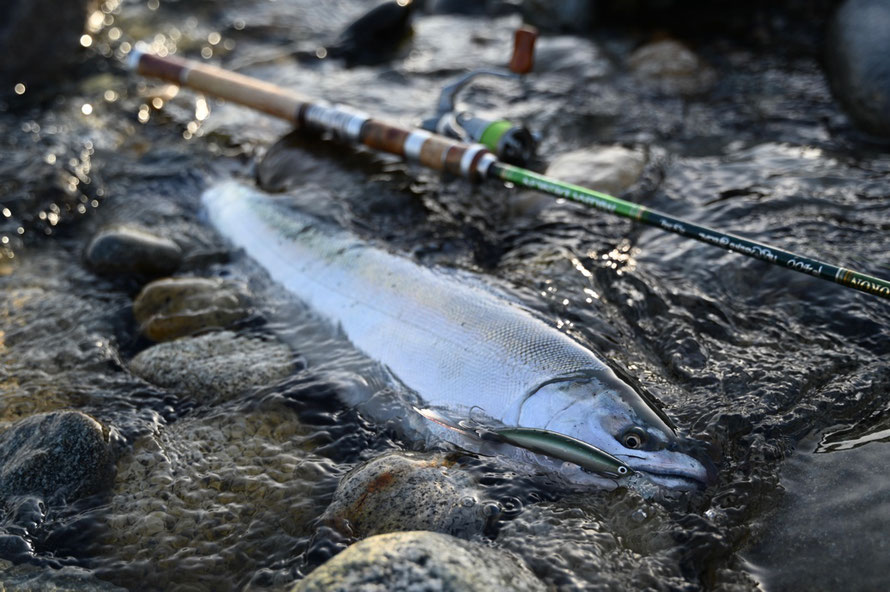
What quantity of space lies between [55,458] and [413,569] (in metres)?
1.93

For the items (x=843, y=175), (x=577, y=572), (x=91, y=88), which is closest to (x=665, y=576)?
(x=577, y=572)

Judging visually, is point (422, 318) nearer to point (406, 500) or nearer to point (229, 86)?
point (406, 500)

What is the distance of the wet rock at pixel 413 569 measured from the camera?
2.58 metres

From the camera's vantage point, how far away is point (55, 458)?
11.6 feet

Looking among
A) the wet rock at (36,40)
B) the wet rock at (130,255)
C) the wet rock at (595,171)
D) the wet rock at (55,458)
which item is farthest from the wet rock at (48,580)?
the wet rock at (36,40)

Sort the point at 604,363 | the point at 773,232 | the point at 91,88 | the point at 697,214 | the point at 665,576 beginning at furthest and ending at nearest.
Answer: the point at 91,88, the point at 697,214, the point at 773,232, the point at 604,363, the point at 665,576

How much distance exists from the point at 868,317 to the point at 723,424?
4.21ft

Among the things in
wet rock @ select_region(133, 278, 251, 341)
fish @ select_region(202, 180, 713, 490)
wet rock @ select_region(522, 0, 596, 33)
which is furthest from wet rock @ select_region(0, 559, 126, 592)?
wet rock @ select_region(522, 0, 596, 33)

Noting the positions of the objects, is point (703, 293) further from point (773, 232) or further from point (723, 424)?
point (723, 424)

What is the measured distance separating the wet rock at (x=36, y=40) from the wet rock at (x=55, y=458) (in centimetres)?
538

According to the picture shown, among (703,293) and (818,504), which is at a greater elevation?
(703,293)

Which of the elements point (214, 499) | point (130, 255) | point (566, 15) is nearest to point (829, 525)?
point (214, 499)

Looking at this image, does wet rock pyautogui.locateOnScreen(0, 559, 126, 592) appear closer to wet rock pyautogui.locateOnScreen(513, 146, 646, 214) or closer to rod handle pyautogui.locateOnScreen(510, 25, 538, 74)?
wet rock pyautogui.locateOnScreen(513, 146, 646, 214)

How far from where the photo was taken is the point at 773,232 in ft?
16.6
